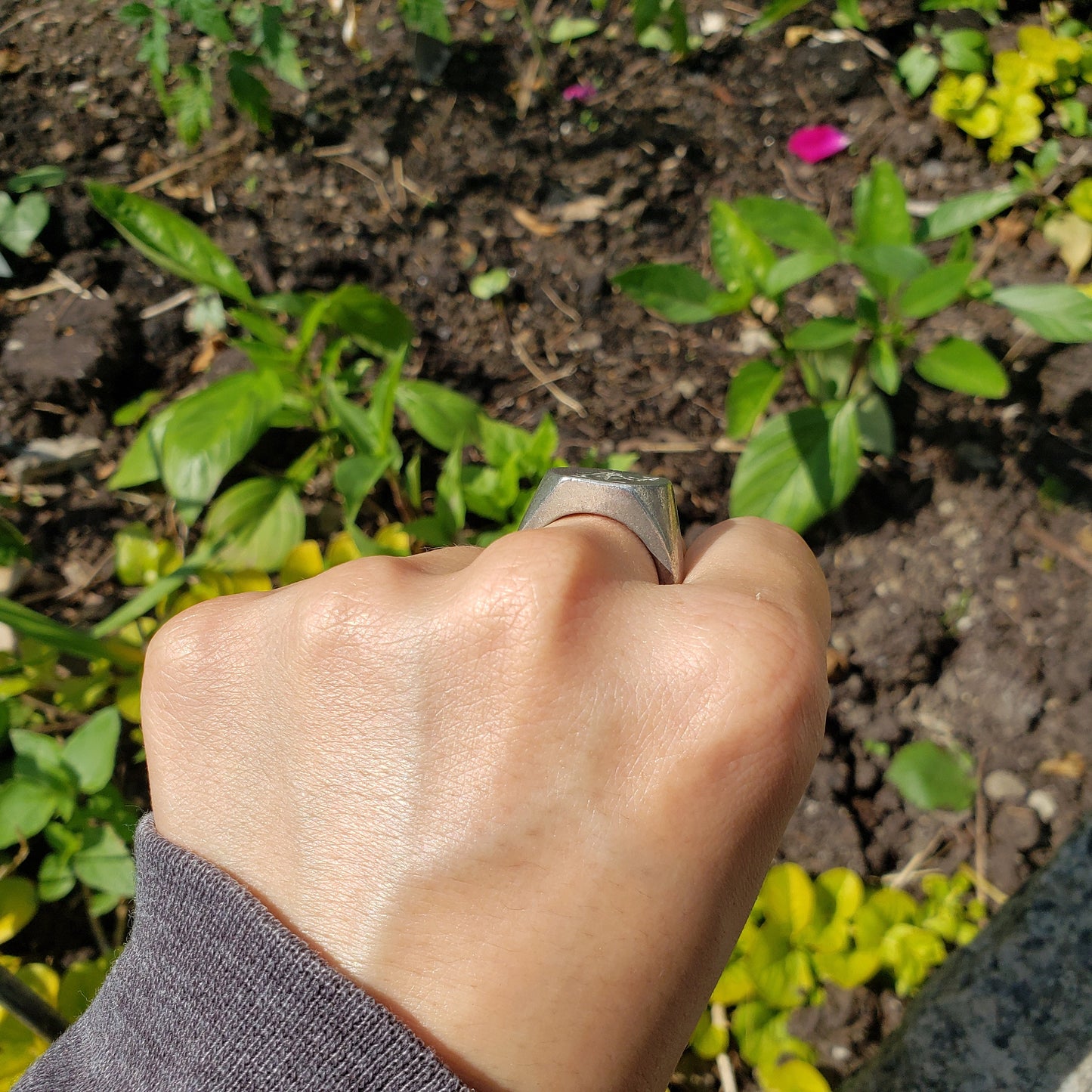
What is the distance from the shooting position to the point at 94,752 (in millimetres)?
1458

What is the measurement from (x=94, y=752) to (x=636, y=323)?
1.62 metres

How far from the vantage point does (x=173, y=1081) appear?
0.78 meters

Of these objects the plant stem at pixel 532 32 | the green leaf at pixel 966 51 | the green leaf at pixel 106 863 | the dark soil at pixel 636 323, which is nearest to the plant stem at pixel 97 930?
the green leaf at pixel 106 863

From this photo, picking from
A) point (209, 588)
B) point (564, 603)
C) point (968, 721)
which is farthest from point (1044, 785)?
point (209, 588)

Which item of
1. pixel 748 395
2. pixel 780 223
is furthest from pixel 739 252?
pixel 748 395

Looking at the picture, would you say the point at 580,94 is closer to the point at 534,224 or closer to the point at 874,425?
the point at 534,224

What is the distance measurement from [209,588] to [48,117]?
6.17 feet

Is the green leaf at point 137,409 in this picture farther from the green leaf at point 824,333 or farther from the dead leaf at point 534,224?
the green leaf at point 824,333

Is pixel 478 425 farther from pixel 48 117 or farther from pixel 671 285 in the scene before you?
pixel 48 117

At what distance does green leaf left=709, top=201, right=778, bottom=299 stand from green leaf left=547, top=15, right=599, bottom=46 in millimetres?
1223

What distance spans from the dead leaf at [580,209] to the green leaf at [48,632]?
1644mm

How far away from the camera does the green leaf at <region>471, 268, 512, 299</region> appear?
2.25m

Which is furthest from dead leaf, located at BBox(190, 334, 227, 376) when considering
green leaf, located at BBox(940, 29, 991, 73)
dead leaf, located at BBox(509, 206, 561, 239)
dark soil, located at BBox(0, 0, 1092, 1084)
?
green leaf, located at BBox(940, 29, 991, 73)

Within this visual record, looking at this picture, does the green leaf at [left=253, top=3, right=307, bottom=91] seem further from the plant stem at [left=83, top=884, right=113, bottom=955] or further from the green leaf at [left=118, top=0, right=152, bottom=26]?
the plant stem at [left=83, top=884, right=113, bottom=955]
